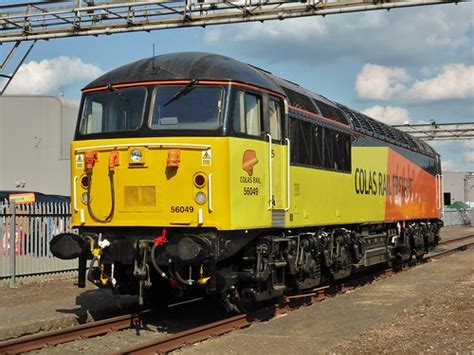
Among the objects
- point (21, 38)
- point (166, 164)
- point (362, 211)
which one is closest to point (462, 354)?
point (166, 164)

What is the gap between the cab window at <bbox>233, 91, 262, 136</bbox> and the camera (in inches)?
365

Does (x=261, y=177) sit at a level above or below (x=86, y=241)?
above

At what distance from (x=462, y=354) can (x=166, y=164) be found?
4.47m

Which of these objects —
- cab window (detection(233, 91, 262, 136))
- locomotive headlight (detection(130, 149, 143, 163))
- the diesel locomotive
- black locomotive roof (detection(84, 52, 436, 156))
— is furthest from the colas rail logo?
locomotive headlight (detection(130, 149, 143, 163))

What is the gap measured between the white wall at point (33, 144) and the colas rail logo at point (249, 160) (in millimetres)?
25718

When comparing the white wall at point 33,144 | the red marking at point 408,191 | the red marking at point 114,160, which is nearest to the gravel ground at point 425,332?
the red marking at point 114,160

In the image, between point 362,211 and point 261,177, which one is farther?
point 362,211

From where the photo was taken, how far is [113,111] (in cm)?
969

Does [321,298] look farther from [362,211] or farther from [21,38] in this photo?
[21,38]

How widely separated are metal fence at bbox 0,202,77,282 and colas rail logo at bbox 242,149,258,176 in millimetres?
7498

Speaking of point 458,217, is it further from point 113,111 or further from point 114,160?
point 114,160

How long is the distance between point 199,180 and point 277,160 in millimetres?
1797

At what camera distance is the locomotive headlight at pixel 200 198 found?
28.7ft

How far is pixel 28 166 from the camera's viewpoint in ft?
111
